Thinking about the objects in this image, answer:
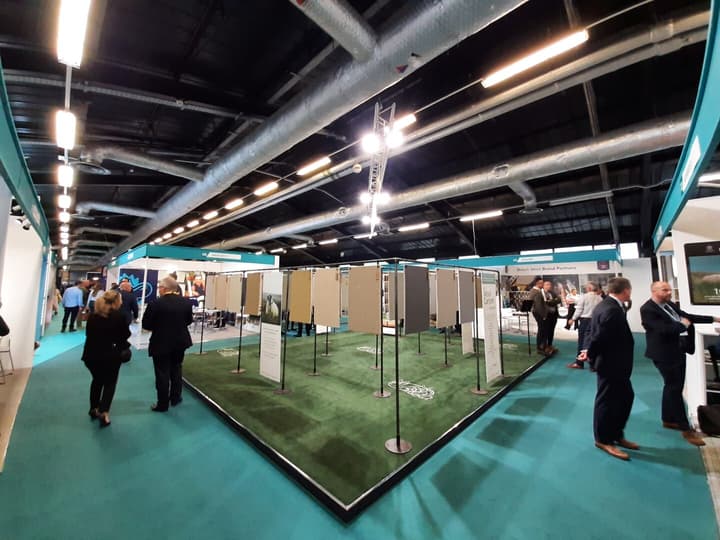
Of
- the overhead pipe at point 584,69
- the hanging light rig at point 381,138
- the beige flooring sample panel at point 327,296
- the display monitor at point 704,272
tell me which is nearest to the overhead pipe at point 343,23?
the hanging light rig at point 381,138

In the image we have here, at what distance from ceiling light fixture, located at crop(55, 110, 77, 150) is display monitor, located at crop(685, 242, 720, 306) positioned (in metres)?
6.78

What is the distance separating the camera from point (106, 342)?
2.90m

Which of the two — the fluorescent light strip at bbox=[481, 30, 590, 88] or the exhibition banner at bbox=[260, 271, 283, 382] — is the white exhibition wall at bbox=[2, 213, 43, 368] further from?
the fluorescent light strip at bbox=[481, 30, 590, 88]

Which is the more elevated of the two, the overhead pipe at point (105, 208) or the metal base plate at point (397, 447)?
the overhead pipe at point (105, 208)

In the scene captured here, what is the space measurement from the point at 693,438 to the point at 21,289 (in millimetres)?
9606

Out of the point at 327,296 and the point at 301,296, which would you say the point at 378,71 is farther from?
the point at 301,296

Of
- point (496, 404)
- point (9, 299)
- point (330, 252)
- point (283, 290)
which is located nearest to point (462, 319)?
point (496, 404)

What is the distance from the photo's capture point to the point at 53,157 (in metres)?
5.03

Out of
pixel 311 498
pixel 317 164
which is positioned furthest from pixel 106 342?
pixel 317 164

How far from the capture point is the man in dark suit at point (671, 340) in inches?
105

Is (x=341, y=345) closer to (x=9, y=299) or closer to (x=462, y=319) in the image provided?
(x=462, y=319)

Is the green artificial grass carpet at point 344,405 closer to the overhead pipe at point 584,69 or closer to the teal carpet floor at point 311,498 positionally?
the teal carpet floor at point 311,498

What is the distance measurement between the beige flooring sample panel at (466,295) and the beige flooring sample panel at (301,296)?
82.8 inches

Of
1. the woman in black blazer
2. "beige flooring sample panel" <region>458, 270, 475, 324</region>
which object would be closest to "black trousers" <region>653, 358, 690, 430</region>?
"beige flooring sample panel" <region>458, 270, 475, 324</region>
